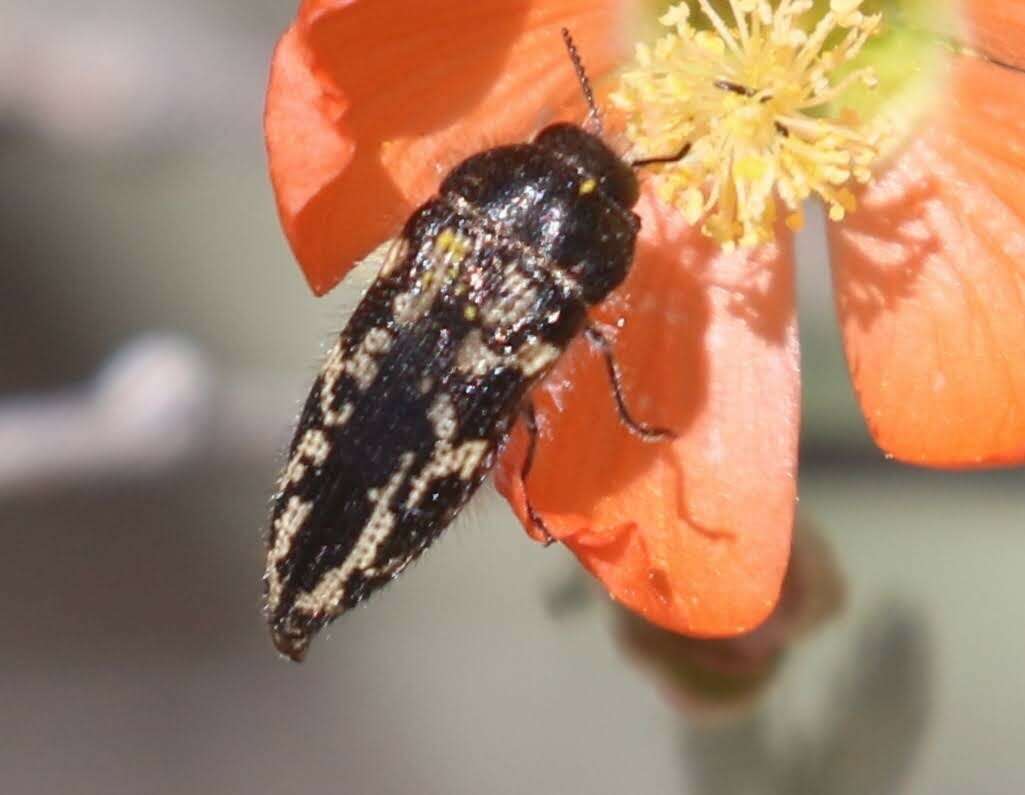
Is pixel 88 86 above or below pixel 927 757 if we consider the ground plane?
above

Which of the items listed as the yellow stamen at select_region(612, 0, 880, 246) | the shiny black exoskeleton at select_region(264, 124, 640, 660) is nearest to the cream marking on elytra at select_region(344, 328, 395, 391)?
the shiny black exoskeleton at select_region(264, 124, 640, 660)

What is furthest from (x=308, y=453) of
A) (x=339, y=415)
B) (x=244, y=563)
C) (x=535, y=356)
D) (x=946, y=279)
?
(x=244, y=563)

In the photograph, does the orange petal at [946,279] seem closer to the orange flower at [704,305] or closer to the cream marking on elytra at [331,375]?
the orange flower at [704,305]

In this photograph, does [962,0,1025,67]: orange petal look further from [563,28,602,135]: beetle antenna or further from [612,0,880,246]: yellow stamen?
[563,28,602,135]: beetle antenna

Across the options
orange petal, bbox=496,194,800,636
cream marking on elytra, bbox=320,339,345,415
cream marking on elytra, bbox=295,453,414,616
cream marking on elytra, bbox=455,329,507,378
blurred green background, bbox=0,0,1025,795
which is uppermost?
cream marking on elytra, bbox=320,339,345,415

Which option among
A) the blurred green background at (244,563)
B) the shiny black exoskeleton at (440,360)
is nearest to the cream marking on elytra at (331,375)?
the shiny black exoskeleton at (440,360)

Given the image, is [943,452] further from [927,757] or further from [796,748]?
[927,757]

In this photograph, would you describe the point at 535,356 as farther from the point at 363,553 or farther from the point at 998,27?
the point at 998,27

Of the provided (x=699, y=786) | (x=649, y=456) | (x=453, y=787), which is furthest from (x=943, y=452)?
(x=453, y=787)
